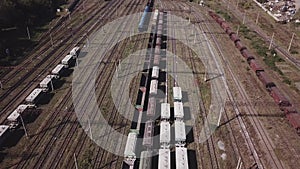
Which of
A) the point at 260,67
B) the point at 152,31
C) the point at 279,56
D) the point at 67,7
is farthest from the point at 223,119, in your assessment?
the point at 67,7

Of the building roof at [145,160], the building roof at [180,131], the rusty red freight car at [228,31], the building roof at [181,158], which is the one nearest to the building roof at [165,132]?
the building roof at [180,131]

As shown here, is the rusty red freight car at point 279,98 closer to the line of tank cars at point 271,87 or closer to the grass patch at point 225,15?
the line of tank cars at point 271,87

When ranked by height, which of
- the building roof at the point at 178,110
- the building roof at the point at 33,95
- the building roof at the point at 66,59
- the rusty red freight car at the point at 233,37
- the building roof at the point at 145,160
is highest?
the rusty red freight car at the point at 233,37

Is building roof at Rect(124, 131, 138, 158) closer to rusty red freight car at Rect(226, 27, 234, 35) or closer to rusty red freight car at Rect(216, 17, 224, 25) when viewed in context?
rusty red freight car at Rect(226, 27, 234, 35)

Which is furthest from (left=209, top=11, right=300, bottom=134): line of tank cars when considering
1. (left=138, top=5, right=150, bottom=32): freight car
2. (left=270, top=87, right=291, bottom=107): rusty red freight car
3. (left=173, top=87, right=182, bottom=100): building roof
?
(left=138, top=5, right=150, bottom=32): freight car

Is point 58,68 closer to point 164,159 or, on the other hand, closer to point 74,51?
point 74,51

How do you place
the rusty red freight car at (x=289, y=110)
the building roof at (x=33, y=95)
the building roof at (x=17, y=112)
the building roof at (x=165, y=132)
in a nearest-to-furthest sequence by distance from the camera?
the building roof at (x=165, y=132), the building roof at (x=17, y=112), the rusty red freight car at (x=289, y=110), the building roof at (x=33, y=95)
